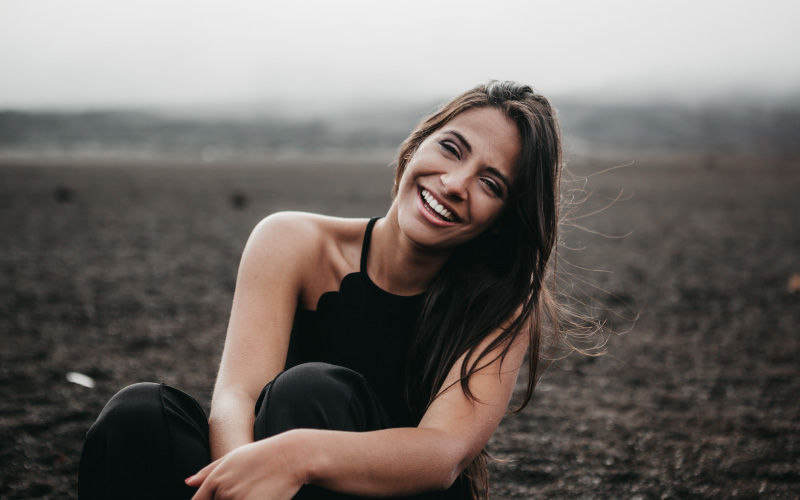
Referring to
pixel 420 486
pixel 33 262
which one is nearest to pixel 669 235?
pixel 33 262

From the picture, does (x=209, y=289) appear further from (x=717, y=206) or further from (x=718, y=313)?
(x=717, y=206)

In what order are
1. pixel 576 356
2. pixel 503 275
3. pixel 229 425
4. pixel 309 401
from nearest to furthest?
pixel 309 401 < pixel 229 425 < pixel 503 275 < pixel 576 356

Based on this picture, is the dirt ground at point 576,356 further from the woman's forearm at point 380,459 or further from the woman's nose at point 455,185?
the woman's forearm at point 380,459

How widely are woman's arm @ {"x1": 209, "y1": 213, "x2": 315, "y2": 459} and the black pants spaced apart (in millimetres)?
189

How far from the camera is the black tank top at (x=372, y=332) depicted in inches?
86.5

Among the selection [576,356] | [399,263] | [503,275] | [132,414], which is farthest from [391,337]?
[576,356]

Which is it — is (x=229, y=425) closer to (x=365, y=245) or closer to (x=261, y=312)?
(x=261, y=312)

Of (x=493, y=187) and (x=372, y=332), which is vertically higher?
(x=493, y=187)

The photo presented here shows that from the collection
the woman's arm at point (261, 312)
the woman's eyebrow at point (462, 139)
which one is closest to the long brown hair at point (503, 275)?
the woman's eyebrow at point (462, 139)

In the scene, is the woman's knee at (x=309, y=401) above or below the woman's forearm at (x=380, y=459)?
above

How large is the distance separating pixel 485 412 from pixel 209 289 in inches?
250

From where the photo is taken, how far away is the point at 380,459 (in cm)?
171

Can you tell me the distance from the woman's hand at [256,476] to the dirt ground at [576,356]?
5.17ft

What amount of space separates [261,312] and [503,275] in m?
0.87
